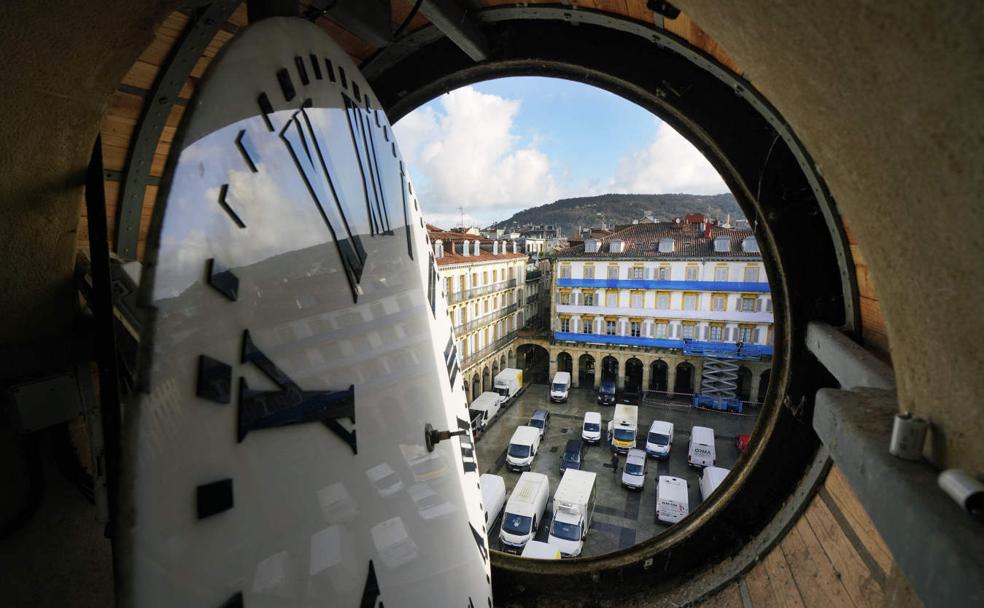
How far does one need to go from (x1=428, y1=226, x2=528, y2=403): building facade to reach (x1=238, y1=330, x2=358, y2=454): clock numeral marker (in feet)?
54.3

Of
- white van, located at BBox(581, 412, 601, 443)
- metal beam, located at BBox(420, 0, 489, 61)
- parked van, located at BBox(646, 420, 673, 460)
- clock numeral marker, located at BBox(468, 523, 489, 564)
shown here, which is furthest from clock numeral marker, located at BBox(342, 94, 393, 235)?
white van, located at BBox(581, 412, 601, 443)

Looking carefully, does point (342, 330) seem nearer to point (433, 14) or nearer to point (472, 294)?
point (433, 14)

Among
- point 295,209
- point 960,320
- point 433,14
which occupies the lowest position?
point 960,320

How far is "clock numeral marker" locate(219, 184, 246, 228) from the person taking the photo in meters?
0.95

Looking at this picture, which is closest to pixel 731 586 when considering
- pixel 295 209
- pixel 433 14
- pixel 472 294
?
pixel 295 209

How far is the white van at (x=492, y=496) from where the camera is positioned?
1220cm

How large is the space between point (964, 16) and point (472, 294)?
21027 mm

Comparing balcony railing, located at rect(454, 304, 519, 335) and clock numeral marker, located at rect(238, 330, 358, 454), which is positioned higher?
clock numeral marker, located at rect(238, 330, 358, 454)

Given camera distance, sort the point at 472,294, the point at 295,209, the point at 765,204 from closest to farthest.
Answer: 1. the point at 295,209
2. the point at 765,204
3. the point at 472,294

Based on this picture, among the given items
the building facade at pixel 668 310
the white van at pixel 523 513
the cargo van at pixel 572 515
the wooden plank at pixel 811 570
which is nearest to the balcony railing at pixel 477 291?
the building facade at pixel 668 310

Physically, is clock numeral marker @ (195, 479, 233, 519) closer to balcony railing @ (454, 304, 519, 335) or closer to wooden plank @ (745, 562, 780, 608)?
wooden plank @ (745, 562, 780, 608)

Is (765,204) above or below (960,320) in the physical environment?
above

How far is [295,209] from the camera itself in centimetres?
119

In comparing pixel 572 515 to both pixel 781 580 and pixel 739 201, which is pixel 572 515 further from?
pixel 739 201
